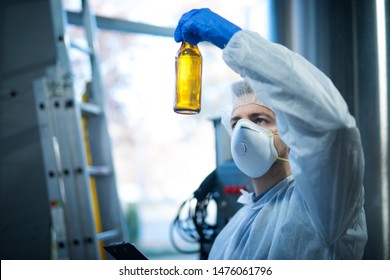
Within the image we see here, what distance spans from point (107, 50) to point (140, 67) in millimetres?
669

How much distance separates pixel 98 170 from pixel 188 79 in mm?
851

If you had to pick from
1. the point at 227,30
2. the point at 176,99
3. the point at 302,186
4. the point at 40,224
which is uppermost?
the point at 227,30

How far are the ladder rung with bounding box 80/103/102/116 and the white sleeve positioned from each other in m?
1.06

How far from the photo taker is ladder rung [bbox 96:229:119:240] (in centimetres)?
180

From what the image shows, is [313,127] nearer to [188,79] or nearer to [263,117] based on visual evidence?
[263,117]

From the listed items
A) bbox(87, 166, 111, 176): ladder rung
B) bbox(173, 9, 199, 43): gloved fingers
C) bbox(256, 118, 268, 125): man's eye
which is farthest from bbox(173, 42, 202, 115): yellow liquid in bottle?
bbox(87, 166, 111, 176): ladder rung

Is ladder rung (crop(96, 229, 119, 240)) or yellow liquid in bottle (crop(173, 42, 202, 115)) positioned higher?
yellow liquid in bottle (crop(173, 42, 202, 115))

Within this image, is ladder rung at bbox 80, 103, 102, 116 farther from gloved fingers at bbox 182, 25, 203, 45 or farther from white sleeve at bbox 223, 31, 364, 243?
white sleeve at bbox 223, 31, 364, 243

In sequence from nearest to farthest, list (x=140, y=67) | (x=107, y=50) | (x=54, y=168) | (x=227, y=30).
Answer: (x=227, y=30) → (x=54, y=168) → (x=140, y=67) → (x=107, y=50)

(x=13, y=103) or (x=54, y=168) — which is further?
(x=13, y=103)

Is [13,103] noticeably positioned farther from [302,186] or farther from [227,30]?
[302,186]
